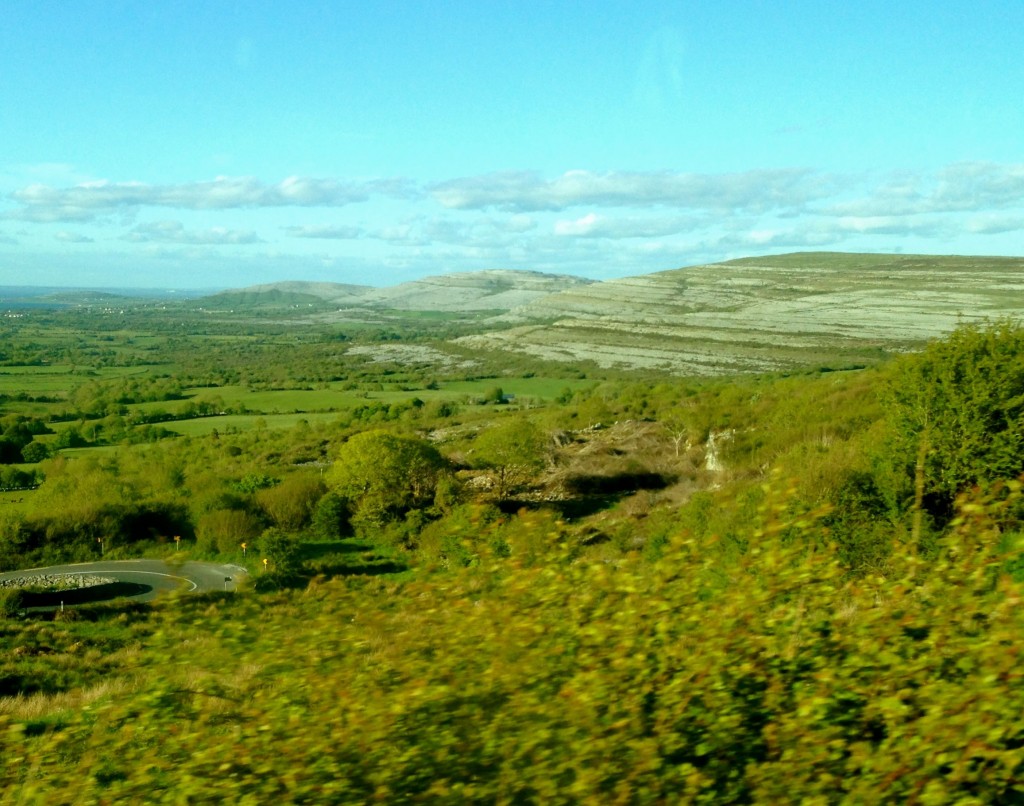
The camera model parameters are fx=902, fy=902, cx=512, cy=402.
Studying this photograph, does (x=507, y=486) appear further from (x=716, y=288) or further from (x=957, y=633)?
(x=716, y=288)

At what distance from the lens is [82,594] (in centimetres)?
2525

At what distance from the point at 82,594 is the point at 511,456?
54.9 ft

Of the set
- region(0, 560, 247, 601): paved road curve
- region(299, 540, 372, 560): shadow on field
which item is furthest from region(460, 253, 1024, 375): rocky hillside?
region(0, 560, 247, 601): paved road curve

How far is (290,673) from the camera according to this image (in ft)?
14.1

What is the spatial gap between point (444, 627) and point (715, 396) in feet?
130

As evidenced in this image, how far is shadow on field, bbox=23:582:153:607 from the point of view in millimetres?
24748

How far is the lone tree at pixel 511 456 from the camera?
120 feet

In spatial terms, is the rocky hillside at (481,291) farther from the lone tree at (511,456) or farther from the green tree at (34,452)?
the lone tree at (511,456)

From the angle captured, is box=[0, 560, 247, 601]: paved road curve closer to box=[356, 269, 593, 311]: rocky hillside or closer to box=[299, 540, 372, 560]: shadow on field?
box=[299, 540, 372, 560]: shadow on field

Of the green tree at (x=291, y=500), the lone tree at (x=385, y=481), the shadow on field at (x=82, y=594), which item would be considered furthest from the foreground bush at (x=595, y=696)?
the green tree at (x=291, y=500)

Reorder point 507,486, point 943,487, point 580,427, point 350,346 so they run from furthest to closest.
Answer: point 350,346 < point 580,427 < point 507,486 < point 943,487

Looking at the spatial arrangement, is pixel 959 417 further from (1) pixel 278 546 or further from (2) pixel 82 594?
(2) pixel 82 594

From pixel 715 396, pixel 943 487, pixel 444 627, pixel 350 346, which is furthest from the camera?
pixel 350 346

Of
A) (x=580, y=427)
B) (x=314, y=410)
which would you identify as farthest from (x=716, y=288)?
(x=314, y=410)
